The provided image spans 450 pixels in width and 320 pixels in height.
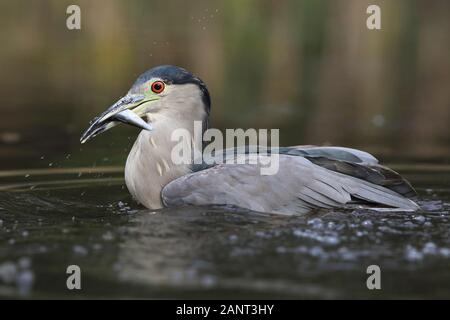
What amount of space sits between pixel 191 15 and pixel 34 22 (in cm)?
346

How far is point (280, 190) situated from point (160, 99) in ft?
5.24

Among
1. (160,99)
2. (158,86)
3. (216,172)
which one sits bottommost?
(216,172)

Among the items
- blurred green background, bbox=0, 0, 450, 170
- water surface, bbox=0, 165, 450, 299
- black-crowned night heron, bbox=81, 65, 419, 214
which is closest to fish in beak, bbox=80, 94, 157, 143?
black-crowned night heron, bbox=81, 65, 419, 214

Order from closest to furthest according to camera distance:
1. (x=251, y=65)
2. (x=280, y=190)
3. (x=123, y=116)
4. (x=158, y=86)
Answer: (x=280, y=190) < (x=123, y=116) < (x=158, y=86) < (x=251, y=65)

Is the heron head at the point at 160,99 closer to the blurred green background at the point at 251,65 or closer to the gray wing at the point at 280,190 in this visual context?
the gray wing at the point at 280,190

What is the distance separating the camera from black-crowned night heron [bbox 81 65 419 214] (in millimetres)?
8266

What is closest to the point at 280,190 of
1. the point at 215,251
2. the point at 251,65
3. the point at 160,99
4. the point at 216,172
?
the point at 216,172

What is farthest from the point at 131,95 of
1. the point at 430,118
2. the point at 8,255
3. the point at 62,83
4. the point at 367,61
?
the point at 367,61

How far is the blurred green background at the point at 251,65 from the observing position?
13688mm

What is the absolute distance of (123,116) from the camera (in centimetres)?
873

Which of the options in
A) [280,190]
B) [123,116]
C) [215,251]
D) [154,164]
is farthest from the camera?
[154,164]

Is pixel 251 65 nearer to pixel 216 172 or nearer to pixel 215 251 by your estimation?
pixel 216 172

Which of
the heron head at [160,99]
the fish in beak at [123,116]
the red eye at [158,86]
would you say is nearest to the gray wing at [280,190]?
the fish in beak at [123,116]
